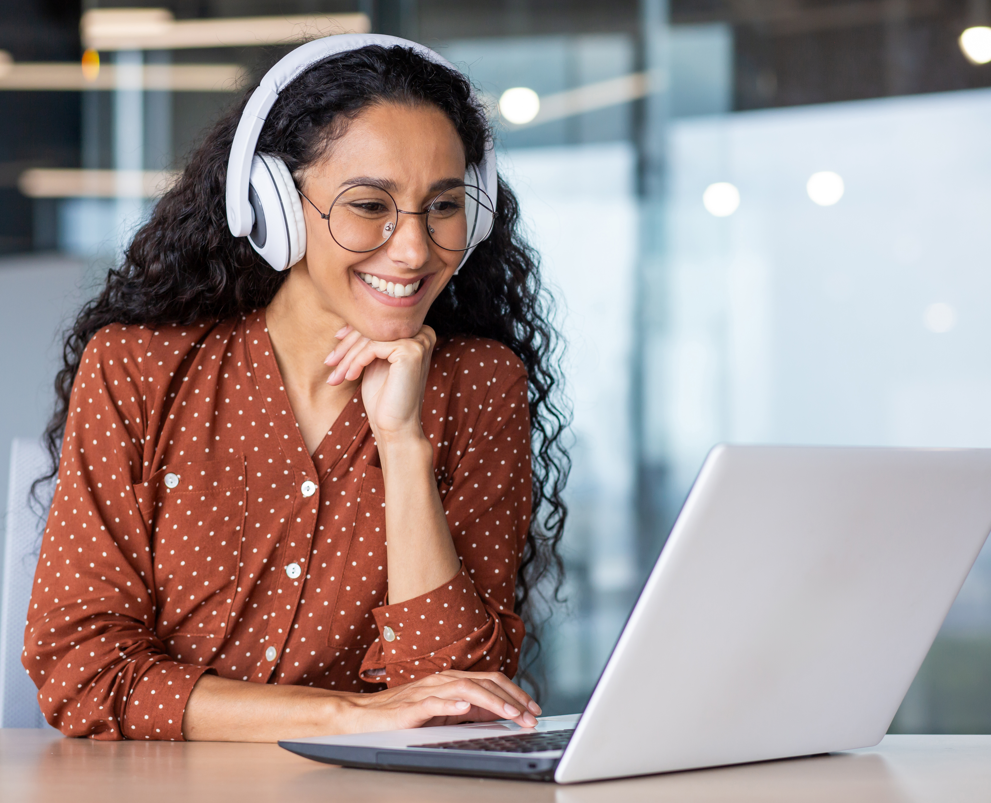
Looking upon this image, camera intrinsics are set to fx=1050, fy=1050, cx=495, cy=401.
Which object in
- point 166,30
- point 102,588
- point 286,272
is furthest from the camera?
point 166,30

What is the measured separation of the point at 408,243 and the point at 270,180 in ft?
0.61

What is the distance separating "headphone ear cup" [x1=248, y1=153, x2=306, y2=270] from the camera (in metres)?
1.27

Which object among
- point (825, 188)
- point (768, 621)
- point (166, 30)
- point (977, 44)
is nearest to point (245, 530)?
point (768, 621)

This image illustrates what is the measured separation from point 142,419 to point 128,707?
37 centimetres

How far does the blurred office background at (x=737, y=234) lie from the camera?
3219 millimetres

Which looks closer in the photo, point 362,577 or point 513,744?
point 513,744

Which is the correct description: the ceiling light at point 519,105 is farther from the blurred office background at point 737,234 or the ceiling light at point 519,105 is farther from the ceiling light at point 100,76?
the ceiling light at point 100,76

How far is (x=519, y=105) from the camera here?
355 centimetres

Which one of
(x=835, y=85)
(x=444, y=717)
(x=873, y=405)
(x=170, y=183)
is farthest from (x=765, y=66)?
(x=444, y=717)

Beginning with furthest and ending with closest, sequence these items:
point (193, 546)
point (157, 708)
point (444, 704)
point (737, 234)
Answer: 1. point (737, 234)
2. point (193, 546)
3. point (157, 708)
4. point (444, 704)

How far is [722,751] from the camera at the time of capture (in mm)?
754

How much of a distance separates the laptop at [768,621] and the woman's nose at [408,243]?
624 mm

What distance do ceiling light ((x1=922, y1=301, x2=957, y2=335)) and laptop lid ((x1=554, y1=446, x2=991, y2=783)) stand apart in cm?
263

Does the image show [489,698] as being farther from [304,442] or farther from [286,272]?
[286,272]
